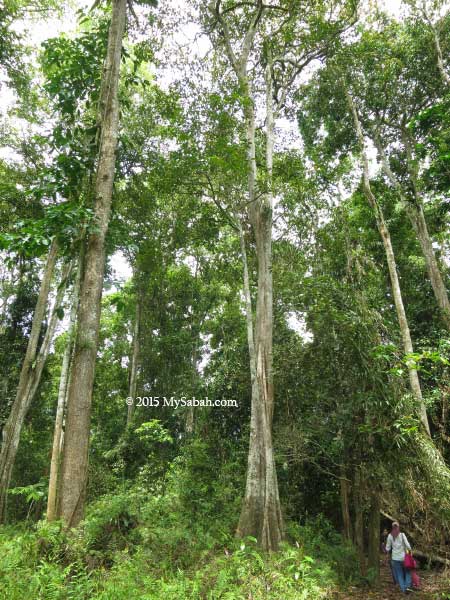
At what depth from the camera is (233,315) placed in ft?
51.0

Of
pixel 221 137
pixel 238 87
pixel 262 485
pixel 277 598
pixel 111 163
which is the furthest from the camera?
pixel 238 87

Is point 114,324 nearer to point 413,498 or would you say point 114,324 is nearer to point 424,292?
point 424,292

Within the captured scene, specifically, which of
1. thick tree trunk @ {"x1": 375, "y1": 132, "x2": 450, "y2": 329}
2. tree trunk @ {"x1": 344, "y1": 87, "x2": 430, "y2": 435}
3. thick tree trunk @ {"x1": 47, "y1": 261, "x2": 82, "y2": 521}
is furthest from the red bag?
thick tree trunk @ {"x1": 375, "y1": 132, "x2": 450, "y2": 329}

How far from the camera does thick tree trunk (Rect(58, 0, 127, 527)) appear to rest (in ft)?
15.8

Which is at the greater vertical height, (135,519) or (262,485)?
(262,485)

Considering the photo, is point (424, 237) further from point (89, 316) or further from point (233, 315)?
point (89, 316)

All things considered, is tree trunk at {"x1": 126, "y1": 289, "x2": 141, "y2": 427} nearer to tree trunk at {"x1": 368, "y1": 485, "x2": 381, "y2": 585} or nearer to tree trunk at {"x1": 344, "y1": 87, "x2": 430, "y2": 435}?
tree trunk at {"x1": 368, "y1": 485, "x2": 381, "y2": 585}

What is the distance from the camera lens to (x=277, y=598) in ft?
14.5

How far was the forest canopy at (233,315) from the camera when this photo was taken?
5.55m

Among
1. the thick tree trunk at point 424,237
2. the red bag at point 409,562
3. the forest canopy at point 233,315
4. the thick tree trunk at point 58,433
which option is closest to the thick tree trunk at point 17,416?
the forest canopy at point 233,315

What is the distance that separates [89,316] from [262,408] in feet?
12.7

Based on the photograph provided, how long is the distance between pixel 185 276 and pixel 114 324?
15.1 feet

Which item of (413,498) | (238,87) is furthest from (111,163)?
(413,498)

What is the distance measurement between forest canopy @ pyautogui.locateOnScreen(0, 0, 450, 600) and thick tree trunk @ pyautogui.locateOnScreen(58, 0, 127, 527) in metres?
0.03
